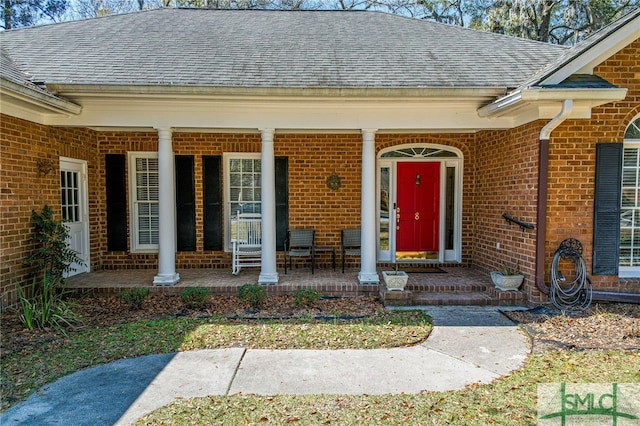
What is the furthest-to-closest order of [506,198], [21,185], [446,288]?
[506,198] < [446,288] < [21,185]

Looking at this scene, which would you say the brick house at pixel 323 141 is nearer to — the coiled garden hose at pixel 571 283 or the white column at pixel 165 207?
the white column at pixel 165 207

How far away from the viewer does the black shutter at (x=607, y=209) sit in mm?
5918

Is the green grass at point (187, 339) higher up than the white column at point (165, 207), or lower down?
lower down

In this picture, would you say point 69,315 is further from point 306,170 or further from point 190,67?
point 306,170

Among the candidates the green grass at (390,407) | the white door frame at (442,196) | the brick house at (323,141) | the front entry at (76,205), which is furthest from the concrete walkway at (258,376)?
the front entry at (76,205)

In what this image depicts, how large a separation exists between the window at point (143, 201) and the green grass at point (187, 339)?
3308mm

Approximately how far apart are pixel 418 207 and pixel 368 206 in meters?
2.14

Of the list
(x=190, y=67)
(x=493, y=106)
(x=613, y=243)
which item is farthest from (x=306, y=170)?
(x=613, y=243)

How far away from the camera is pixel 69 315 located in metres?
5.35

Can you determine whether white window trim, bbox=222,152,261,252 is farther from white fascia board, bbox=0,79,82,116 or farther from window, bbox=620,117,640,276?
window, bbox=620,117,640,276

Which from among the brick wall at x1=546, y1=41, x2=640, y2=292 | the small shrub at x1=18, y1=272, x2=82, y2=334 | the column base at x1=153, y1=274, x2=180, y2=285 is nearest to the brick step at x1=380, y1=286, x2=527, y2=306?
the brick wall at x1=546, y1=41, x2=640, y2=292

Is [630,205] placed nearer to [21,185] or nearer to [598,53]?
[598,53]

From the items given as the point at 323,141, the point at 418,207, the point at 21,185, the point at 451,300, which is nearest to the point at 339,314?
the point at 451,300

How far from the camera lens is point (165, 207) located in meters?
6.68
